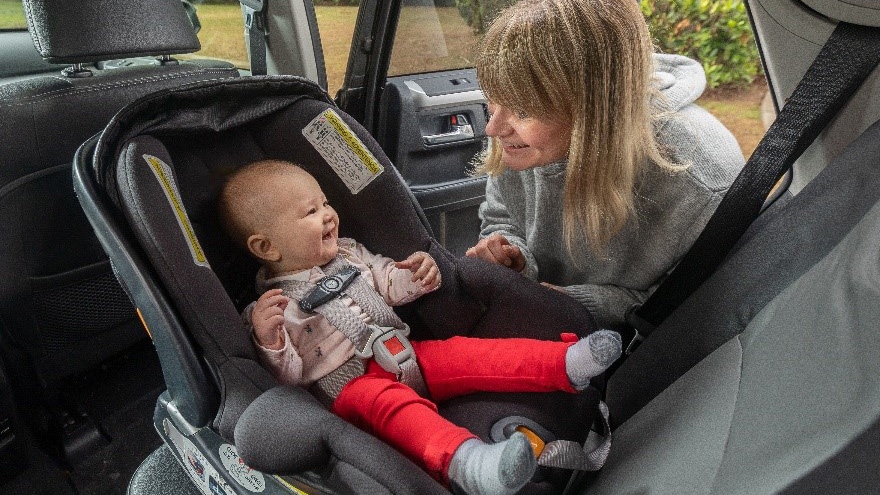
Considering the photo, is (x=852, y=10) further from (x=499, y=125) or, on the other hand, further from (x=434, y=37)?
(x=434, y=37)

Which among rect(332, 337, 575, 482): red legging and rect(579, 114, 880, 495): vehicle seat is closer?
rect(579, 114, 880, 495): vehicle seat

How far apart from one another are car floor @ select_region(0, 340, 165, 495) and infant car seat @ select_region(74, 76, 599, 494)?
0.59 meters

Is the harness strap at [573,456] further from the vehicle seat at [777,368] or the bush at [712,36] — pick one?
the bush at [712,36]

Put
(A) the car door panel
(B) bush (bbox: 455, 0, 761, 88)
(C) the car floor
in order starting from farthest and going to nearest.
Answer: (A) the car door panel, (C) the car floor, (B) bush (bbox: 455, 0, 761, 88)

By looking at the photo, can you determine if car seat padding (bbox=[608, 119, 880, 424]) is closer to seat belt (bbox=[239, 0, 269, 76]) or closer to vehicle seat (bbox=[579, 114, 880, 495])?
vehicle seat (bbox=[579, 114, 880, 495])

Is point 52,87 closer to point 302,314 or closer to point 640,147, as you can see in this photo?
point 302,314

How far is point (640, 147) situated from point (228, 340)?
0.81 meters

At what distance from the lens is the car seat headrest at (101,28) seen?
135 centimetres

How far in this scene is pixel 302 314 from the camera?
1.30 meters

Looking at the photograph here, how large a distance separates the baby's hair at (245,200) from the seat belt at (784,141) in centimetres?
80

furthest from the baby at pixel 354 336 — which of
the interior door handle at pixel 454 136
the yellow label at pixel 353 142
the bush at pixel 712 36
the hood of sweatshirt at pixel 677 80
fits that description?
the interior door handle at pixel 454 136

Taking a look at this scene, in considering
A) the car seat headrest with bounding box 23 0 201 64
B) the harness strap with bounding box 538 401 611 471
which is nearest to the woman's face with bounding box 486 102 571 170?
the harness strap with bounding box 538 401 611 471

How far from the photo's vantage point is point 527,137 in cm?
115

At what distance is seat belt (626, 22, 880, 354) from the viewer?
82 centimetres
